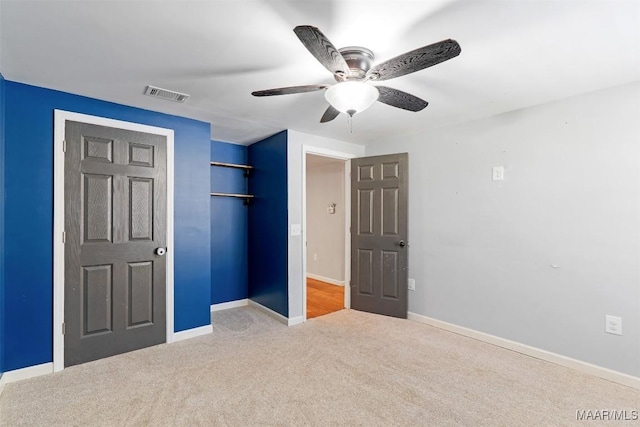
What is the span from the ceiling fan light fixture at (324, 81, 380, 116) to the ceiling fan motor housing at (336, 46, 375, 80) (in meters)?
0.08

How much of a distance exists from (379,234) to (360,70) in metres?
2.38

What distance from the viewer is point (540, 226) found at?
2752 mm

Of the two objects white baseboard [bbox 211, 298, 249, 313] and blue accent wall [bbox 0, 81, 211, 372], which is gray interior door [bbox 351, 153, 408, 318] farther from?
blue accent wall [bbox 0, 81, 211, 372]

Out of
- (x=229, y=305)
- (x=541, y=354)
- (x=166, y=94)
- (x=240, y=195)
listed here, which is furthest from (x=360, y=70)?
(x=229, y=305)

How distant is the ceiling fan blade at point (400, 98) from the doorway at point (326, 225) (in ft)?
9.69

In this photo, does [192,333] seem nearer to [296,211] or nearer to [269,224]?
[269,224]

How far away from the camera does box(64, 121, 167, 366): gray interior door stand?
252cm

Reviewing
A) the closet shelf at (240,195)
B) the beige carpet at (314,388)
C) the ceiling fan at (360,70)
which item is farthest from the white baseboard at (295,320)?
the ceiling fan at (360,70)

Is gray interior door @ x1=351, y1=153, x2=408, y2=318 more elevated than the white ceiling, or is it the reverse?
the white ceiling

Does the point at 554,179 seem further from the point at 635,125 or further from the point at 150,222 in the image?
the point at 150,222

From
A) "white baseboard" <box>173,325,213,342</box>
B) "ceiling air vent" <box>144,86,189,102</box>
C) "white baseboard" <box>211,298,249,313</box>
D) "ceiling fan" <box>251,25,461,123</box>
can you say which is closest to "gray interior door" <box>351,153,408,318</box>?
"white baseboard" <box>211,298,249,313</box>

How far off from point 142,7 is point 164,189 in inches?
70.9

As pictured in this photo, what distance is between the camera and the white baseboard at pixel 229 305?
4.05m

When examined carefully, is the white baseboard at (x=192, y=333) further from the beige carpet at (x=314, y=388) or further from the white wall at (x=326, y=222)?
the white wall at (x=326, y=222)
